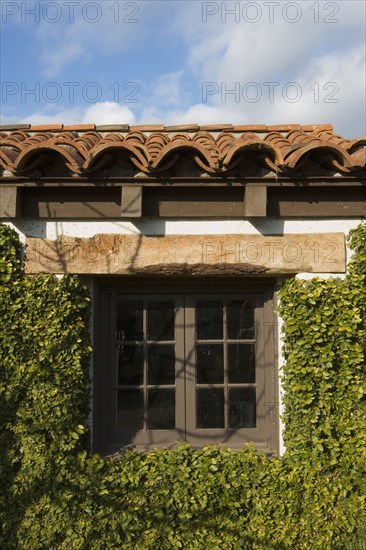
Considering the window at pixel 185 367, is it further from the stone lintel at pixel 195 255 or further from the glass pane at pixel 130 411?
the stone lintel at pixel 195 255

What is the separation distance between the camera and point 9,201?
11.7 ft

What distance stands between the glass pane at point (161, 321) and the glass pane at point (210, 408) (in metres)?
0.52

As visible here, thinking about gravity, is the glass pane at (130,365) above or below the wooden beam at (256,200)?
below

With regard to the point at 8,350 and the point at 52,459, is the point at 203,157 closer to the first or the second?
the point at 8,350

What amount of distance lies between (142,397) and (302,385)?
1.25 m

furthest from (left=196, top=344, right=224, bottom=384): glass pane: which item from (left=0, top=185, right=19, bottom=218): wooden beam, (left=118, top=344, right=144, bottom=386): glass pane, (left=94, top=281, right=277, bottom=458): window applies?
(left=0, top=185, right=19, bottom=218): wooden beam

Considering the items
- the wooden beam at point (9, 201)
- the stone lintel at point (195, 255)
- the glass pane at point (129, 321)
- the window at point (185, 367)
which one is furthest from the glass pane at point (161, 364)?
the wooden beam at point (9, 201)

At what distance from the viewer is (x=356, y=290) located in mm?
3521

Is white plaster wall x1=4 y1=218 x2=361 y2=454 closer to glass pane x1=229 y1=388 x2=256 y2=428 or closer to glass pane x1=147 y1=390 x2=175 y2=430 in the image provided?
glass pane x1=229 y1=388 x2=256 y2=428

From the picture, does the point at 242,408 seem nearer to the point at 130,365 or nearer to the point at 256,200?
the point at 130,365

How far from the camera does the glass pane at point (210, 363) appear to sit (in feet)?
12.5

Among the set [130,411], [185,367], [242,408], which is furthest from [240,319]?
[130,411]

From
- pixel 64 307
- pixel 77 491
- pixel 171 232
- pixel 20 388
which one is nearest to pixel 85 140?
pixel 171 232

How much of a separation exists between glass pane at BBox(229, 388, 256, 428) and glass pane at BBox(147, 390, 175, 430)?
0.47 meters
